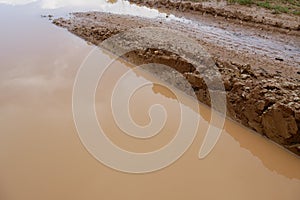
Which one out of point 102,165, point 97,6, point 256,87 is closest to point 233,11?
point 256,87

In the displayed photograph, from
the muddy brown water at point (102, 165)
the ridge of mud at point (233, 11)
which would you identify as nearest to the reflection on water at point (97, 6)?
the ridge of mud at point (233, 11)

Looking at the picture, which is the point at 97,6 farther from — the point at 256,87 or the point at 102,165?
the point at 102,165

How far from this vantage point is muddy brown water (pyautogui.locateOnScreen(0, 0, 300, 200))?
10.6ft

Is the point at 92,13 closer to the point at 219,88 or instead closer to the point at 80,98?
the point at 80,98

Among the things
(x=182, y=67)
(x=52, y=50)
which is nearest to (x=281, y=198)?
(x=182, y=67)

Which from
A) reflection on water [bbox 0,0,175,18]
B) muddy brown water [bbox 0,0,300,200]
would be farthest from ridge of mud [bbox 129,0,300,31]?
muddy brown water [bbox 0,0,300,200]

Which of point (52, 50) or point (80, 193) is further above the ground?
point (52, 50)

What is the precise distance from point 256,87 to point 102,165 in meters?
2.24

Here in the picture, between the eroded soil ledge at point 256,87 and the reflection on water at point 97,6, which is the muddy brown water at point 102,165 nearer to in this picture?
the eroded soil ledge at point 256,87

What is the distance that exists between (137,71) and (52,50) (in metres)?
2.12

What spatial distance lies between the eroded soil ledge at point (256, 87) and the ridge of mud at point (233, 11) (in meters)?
1.81

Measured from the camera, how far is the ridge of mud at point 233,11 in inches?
260

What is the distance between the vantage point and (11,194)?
3.25 metres

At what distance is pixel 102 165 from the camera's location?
356 centimetres
